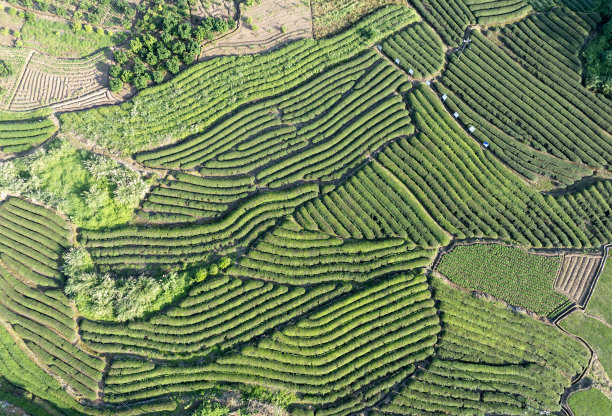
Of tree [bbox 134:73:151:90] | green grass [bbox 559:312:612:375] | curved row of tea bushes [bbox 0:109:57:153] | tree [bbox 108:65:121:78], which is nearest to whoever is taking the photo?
green grass [bbox 559:312:612:375]

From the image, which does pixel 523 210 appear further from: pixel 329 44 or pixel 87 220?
pixel 87 220

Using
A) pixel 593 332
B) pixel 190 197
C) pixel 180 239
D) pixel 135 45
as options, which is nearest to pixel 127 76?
pixel 135 45

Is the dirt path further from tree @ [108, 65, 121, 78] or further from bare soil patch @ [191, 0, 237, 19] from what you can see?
bare soil patch @ [191, 0, 237, 19]

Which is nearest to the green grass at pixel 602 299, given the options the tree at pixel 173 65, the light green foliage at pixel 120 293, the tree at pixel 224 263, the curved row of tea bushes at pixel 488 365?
the curved row of tea bushes at pixel 488 365

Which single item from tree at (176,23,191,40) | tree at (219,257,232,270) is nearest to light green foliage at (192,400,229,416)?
tree at (219,257,232,270)

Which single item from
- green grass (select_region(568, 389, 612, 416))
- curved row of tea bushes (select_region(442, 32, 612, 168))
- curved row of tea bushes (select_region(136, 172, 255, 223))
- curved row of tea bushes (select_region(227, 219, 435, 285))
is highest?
curved row of tea bushes (select_region(442, 32, 612, 168))

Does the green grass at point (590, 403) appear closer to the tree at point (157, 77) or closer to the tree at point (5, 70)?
the tree at point (157, 77)

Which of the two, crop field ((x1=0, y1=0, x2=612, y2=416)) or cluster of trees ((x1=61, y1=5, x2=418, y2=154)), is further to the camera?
cluster of trees ((x1=61, y1=5, x2=418, y2=154))

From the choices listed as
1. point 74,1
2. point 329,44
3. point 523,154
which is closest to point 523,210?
point 523,154
